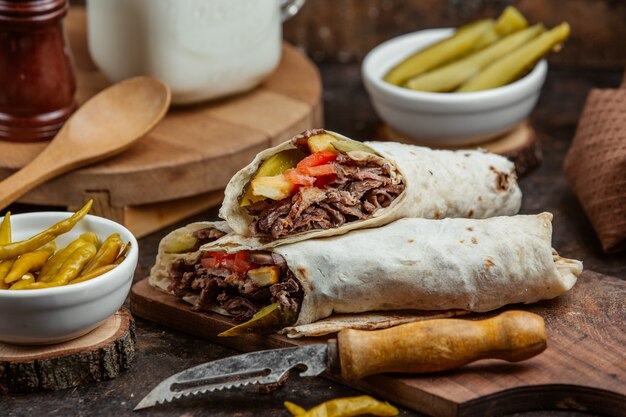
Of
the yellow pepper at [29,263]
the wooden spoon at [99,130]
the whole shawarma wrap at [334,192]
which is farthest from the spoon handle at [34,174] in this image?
the whole shawarma wrap at [334,192]

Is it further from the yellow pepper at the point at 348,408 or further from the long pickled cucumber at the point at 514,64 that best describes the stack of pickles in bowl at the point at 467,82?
the yellow pepper at the point at 348,408

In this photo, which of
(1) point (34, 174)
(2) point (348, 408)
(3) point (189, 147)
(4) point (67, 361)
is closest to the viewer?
(2) point (348, 408)

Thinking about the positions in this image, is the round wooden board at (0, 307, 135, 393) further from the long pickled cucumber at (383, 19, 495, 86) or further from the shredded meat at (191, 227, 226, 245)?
the long pickled cucumber at (383, 19, 495, 86)

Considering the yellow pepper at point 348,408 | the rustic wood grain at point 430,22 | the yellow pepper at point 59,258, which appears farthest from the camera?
the rustic wood grain at point 430,22

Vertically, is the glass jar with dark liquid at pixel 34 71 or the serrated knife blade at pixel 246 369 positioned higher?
the glass jar with dark liquid at pixel 34 71

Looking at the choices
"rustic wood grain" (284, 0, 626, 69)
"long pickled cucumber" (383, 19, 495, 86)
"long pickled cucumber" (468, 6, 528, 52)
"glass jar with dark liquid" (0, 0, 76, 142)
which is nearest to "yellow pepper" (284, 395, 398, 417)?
"glass jar with dark liquid" (0, 0, 76, 142)

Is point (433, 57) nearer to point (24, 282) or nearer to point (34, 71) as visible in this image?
point (34, 71)

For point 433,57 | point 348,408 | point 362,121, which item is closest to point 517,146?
point 433,57
